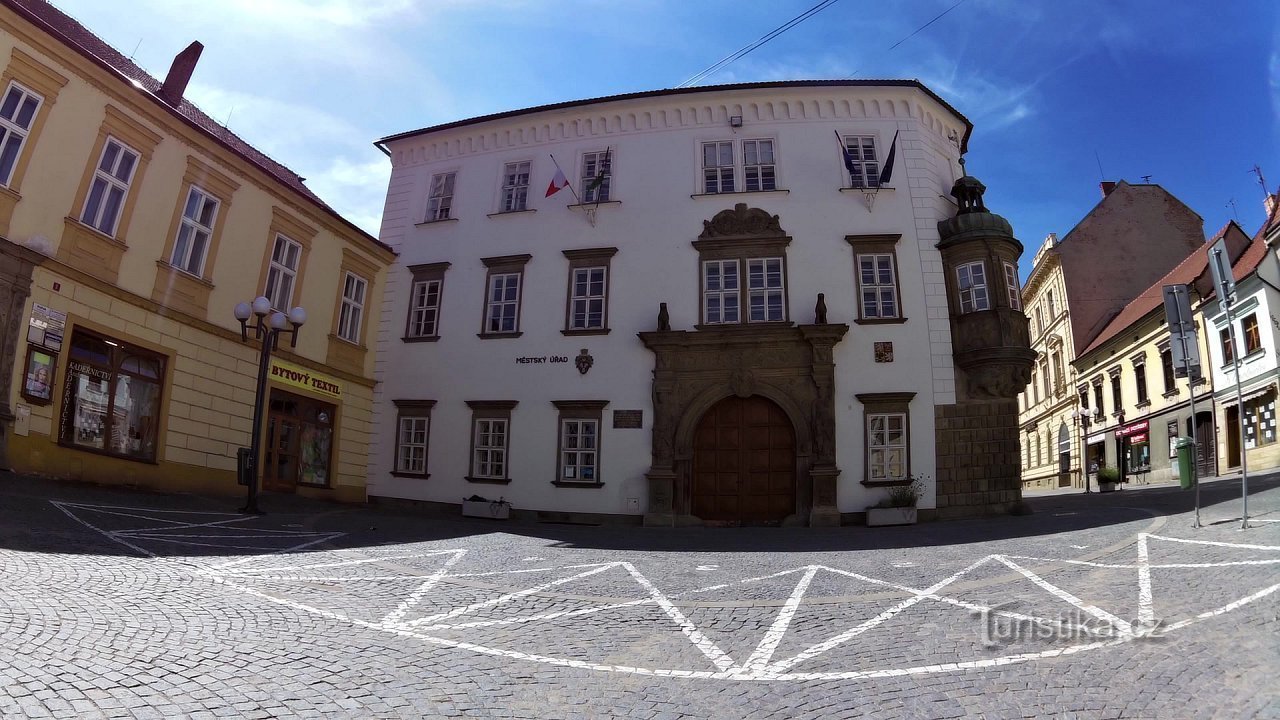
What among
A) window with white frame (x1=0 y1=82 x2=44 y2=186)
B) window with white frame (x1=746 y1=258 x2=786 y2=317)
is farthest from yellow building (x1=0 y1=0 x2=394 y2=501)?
window with white frame (x1=746 y1=258 x2=786 y2=317)

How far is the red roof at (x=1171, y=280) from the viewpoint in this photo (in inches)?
1021

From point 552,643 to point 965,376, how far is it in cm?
1517

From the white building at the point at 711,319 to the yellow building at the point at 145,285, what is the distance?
8.74 feet

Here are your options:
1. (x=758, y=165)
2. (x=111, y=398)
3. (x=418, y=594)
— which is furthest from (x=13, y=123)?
(x=758, y=165)

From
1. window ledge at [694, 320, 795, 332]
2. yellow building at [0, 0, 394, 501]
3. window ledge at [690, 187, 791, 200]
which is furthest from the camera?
window ledge at [690, 187, 791, 200]

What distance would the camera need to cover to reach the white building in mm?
17938

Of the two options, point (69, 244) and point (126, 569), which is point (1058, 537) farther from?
point (69, 244)

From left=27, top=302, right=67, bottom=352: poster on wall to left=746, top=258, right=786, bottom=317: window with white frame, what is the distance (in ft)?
48.6

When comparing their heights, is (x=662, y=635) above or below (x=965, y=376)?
below

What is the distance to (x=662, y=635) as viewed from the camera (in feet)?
20.7

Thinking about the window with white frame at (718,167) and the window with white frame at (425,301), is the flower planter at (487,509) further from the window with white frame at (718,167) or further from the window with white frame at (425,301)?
the window with white frame at (718,167)

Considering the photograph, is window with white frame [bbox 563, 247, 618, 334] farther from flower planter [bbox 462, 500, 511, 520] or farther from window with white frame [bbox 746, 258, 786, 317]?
flower planter [bbox 462, 500, 511, 520]

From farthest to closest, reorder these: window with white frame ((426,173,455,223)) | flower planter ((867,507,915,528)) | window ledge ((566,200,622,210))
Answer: window with white frame ((426,173,455,223)) → window ledge ((566,200,622,210)) → flower planter ((867,507,915,528))

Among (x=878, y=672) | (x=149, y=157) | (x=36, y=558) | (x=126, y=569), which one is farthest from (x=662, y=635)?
(x=149, y=157)
